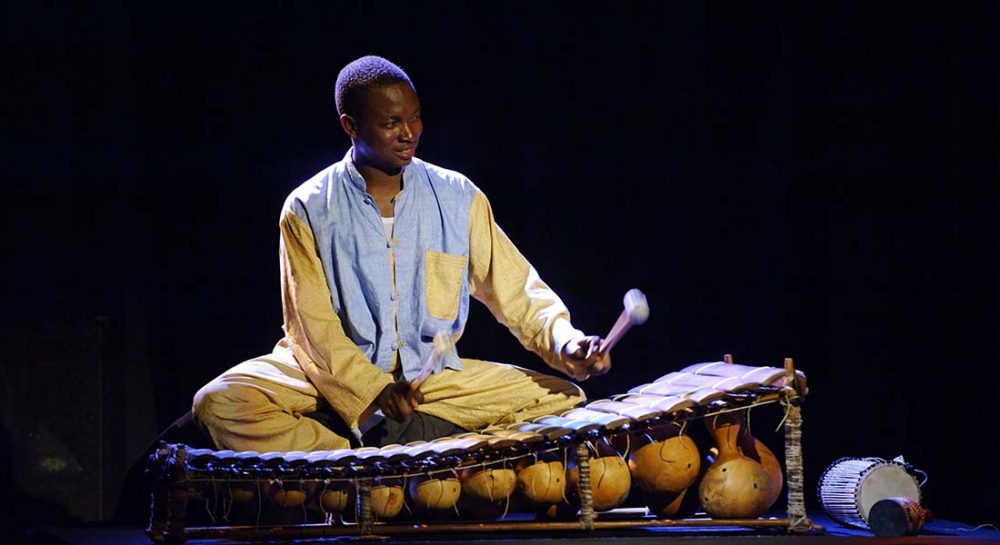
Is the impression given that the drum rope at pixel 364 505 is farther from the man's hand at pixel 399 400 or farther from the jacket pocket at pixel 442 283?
the jacket pocket at pixel 442 283

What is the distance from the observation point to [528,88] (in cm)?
514

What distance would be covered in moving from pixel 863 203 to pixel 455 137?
1.60 metres

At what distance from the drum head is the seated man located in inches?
35.5

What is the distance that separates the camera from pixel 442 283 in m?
4.45

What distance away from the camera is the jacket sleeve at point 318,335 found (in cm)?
412

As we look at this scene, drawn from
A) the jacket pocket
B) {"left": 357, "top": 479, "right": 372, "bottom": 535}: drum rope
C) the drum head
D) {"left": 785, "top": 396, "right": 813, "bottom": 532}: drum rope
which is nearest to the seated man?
the jacket pocket

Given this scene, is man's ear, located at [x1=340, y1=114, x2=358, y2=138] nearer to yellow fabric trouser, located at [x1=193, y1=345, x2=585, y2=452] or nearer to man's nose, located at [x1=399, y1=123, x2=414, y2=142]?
man's nose, located at [x1=399, y1=123, x2=414, y2=142]

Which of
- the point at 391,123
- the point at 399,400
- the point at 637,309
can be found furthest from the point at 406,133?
the point at 637,309

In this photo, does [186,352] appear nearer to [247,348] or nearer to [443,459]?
[247,348]

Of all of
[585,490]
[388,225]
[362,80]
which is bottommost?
[585,490]

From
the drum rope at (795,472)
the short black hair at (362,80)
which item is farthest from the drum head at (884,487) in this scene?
the short black hair at (362,80)

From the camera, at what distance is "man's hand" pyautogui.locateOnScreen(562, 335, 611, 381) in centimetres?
408

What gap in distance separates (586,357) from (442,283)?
1.98 feet

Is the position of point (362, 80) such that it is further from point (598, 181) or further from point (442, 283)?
point (598, 181)
